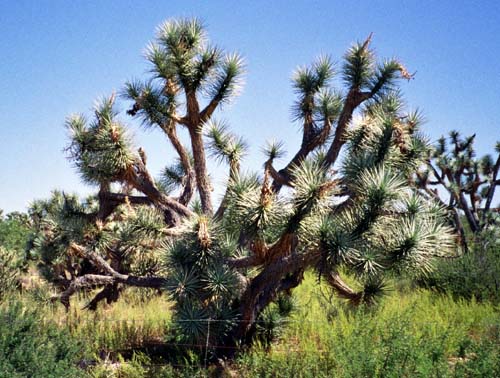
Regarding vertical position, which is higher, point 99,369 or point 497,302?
point 497,302

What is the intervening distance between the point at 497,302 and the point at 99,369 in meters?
6.62

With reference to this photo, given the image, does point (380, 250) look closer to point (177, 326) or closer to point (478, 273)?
point (177, 326)

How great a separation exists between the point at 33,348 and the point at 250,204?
2579 mm

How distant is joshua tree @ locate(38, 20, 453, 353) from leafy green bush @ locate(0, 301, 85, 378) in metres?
1.19

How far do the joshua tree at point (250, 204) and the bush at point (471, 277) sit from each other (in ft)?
12.6

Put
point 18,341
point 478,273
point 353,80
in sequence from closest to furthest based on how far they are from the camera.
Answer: point 18,341
point 353,80
point 478,273

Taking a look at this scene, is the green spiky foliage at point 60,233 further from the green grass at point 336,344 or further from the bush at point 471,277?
the bush at point 471,277

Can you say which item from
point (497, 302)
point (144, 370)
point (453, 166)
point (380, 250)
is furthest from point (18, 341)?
point (453, 166)

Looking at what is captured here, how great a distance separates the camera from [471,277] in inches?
388

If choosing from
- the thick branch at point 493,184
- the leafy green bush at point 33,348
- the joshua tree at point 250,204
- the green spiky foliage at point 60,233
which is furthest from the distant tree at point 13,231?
the thick branch at point 493,184

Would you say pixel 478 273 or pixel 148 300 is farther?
pixel 148 300

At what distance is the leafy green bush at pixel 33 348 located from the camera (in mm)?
5008

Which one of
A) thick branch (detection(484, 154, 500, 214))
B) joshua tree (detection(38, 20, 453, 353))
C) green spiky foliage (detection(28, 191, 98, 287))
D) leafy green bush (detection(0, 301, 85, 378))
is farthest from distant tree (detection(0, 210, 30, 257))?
thick branch (detection(484, 154, 500, 214))

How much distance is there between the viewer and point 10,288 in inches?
399
